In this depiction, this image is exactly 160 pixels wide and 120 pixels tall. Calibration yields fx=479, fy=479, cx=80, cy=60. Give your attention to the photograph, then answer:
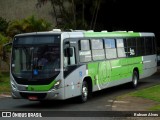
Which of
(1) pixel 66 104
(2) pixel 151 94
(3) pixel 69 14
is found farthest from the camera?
(3) pixel 69 14

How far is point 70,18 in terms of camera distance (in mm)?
35625

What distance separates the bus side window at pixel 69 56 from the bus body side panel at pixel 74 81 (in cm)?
35

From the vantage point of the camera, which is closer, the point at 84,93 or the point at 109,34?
the point at 84,93

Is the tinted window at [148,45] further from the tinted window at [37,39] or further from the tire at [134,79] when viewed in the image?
the tinted window at [37,39]

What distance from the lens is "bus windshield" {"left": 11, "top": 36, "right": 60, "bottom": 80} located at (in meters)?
16.9

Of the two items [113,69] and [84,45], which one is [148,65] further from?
[84,45]

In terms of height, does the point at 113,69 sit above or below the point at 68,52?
below

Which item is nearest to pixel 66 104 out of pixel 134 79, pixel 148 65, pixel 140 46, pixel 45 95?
pixel 45 95

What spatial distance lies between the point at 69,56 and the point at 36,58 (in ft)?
4.00

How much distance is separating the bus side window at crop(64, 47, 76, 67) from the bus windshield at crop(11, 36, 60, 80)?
32cm

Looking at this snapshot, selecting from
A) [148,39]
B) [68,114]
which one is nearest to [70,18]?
[148,39]

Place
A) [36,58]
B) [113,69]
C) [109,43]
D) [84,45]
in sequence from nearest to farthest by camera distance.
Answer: [36,58] → [84,45] → [109,43] → [113,69]

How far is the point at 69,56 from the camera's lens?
57.2 ft

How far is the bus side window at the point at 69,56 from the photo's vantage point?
1723cm
